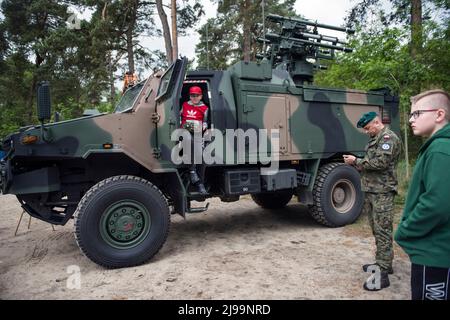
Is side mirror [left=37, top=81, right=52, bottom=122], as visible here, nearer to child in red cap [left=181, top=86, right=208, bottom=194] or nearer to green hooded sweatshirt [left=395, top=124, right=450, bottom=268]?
child in red cap [left=181, top=86, right=208, bottom=194]

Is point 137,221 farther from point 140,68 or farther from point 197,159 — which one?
point 140,68

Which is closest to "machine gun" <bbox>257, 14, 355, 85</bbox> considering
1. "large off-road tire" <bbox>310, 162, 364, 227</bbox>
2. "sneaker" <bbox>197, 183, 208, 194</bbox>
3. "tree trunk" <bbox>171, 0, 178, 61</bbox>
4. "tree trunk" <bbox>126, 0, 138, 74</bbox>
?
"large off-road tire" <bbox>310, 162, 364, 227</bbox>

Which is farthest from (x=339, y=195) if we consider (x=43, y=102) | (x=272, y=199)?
(x=43, y=102)

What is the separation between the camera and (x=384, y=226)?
334cm

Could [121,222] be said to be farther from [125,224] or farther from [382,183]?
[382,183]

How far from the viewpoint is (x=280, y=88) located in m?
5.15

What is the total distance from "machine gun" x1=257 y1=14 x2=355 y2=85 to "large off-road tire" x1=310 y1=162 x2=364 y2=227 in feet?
6.22

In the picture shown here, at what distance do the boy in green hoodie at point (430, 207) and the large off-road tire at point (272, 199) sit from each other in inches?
190

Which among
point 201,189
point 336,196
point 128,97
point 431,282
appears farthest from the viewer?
point 336,196

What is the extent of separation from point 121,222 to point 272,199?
366cm

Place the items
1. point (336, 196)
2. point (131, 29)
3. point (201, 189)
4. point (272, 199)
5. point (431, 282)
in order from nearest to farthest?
point (431, 282) < point (201, 189) < point (336, 196) < point (272, 199) < point (131, 29)

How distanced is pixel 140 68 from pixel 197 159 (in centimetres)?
1614

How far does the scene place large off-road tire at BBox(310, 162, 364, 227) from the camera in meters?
5.38
